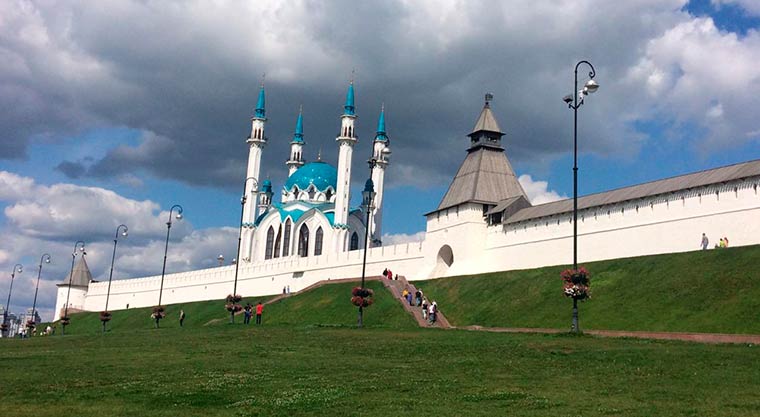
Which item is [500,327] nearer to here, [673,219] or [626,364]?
[673,219]

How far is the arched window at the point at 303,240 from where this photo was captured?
96.1 m

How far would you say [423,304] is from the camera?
4619cm

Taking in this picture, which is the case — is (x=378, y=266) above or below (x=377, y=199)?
below

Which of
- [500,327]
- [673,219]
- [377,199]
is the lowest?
[500,327]

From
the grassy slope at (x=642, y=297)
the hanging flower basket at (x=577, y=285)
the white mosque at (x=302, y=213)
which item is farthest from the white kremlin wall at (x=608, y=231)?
the white mosque at (x=302, y=213)

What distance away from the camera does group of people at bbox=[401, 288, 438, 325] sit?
42.7m

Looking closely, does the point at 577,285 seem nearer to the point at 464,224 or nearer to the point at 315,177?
the point at 464,224

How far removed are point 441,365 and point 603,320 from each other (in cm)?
1554

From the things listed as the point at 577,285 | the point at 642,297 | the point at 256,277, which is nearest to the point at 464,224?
the point at 642,297

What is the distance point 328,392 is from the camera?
1582 centimetres

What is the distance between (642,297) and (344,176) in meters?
55.4

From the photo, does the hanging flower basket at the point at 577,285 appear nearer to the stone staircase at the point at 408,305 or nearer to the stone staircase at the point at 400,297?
the stone staircase at the point at 400,297

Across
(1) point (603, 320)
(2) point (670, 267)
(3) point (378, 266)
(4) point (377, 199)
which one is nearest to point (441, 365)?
(1) point (603, 320)

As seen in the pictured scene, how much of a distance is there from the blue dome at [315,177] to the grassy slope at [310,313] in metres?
23.8
